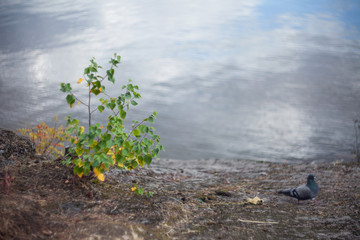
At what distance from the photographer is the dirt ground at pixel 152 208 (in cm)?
238

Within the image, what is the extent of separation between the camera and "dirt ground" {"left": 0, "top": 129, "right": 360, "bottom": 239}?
2.38 m

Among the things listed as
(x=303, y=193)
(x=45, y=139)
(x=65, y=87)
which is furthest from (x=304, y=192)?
(x=45, y=139)

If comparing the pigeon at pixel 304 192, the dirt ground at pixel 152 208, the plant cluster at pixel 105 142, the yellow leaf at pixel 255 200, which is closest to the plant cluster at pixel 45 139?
the dirt ground at pixel 152 208

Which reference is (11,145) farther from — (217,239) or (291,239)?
(291,239)

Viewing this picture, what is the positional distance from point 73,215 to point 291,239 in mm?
1814

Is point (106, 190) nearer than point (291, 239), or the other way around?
point (291, 239)

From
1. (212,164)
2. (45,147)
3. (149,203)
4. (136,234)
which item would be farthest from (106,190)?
(212,164)

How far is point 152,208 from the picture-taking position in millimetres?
2896

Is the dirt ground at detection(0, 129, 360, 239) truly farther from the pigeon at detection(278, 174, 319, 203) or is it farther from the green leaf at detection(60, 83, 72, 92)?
the green leaf at detection(60, 83, 72, 92)

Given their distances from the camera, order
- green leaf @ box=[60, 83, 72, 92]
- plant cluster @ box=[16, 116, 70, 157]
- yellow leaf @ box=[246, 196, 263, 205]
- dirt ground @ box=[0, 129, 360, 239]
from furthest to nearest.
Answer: plant cluster @ box=[16, 116, 70, 157], yellow leaf @ box=[246, 196, 263, 205], green leaf @ box=[60, 83, 72, 92], dirt ground @ box=[0, 129, 360, 239]

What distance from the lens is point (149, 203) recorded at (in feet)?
9.77

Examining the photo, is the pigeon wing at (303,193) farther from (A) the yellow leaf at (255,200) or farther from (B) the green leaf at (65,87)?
(B) the green leaf at (65,87)

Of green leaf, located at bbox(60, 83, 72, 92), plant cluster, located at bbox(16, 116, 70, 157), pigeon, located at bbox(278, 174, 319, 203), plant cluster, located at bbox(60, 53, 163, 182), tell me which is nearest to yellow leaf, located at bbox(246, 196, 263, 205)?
pigeon, located at bbox(278, 174, 319, 203)

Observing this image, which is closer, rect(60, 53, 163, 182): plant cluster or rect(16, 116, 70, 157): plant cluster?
rect(60, 53, 163, 182): plant cluster
